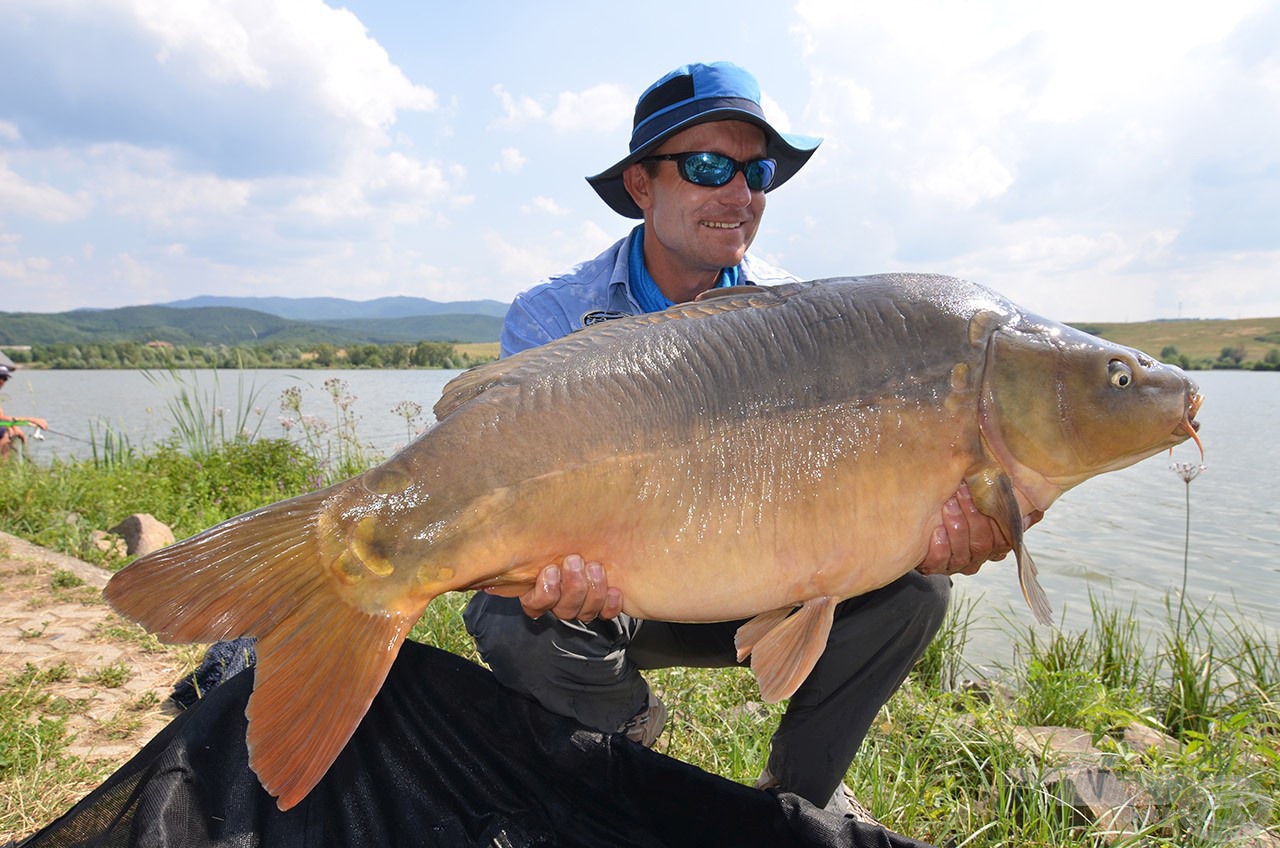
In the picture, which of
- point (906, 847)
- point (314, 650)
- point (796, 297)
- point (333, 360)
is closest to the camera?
point (314, 650)

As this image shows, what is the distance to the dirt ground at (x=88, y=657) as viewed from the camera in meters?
2.42

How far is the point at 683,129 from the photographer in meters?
2.63

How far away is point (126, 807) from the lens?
1576 millimetres

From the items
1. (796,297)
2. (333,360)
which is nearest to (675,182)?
(796,297)

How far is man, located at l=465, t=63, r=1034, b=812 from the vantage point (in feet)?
6.94

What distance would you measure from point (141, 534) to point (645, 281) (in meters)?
3.45

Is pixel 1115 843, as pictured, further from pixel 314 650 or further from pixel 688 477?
pixel 314 650

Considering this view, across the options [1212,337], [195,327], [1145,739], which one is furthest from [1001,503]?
[195,327]

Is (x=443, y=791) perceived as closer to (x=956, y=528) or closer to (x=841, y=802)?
(x=841, y=802)

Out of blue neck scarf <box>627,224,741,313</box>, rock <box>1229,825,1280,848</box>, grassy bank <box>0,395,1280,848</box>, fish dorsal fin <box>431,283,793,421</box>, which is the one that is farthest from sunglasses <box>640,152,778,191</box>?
rock <box>1229,825,1280,848</box>

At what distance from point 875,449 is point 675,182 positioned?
1343 mm

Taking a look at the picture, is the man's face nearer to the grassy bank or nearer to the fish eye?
the fish eye

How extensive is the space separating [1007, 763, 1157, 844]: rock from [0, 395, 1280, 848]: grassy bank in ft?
0.06

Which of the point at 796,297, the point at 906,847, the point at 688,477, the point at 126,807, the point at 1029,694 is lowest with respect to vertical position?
the point at 1029,694
